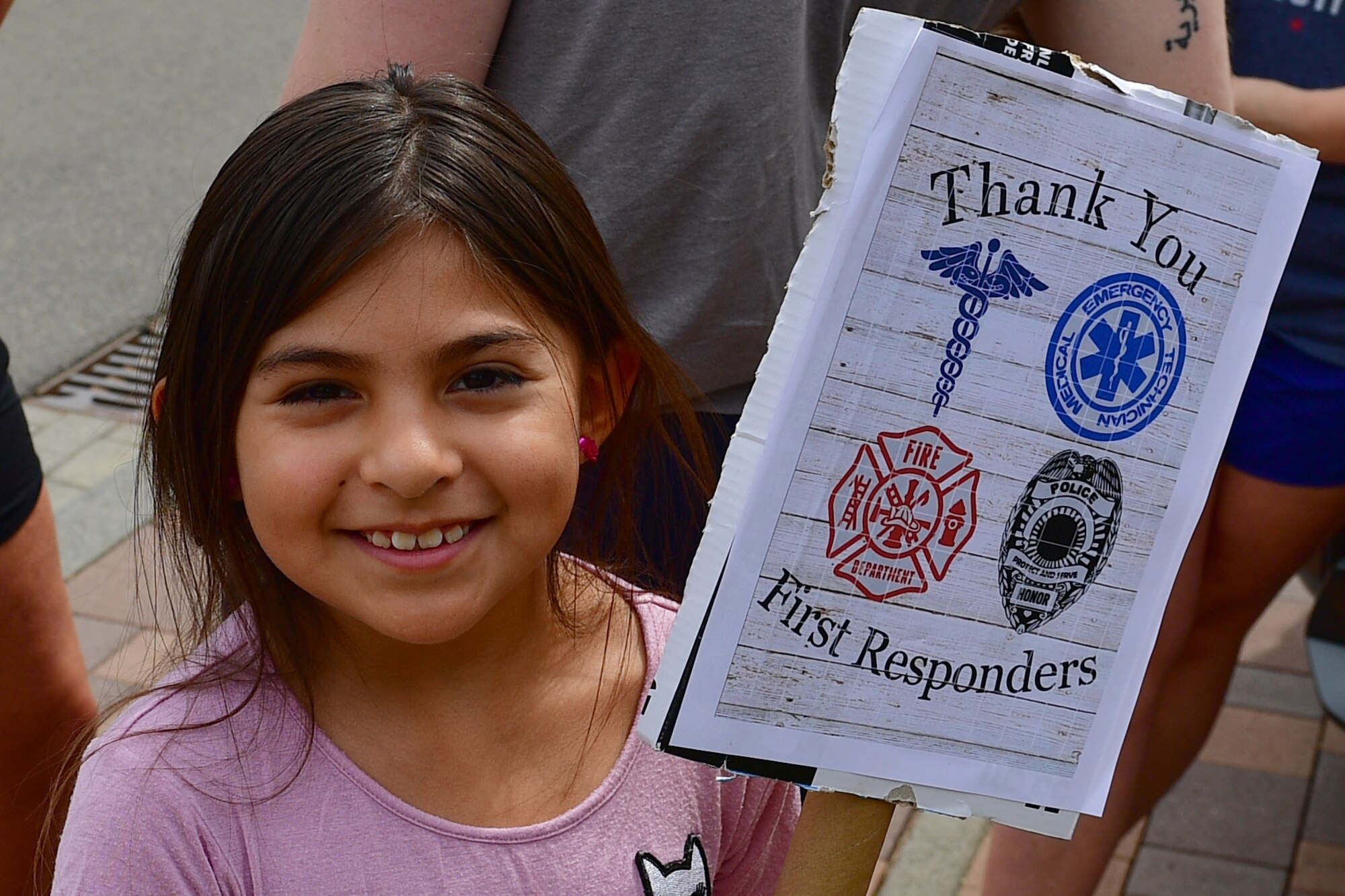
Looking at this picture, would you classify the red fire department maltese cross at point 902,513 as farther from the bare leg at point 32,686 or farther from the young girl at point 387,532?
the bare leg at point 32,686

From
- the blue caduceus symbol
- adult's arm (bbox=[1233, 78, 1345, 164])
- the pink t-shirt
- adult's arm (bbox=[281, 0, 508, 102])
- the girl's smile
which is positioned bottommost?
the pink t-shirt

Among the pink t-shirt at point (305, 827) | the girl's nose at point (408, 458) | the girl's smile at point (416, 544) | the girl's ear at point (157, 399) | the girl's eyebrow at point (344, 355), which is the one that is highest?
the girl's eyebrow at point (344, 355)

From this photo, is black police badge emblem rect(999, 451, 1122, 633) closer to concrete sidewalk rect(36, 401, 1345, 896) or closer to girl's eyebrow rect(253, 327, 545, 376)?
girl's eyebrow rect(253, 327, 545, 376)

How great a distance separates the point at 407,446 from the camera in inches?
47.8

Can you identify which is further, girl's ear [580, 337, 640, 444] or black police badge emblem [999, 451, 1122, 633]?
girl's ear [580, 337, 640, 444]

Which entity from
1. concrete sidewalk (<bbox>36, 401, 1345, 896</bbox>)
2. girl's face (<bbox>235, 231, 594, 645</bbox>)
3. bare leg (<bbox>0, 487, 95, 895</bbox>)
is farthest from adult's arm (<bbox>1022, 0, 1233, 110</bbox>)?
concrete sidewalk (<bbox>36, 401, 1345, 896</bbox>)

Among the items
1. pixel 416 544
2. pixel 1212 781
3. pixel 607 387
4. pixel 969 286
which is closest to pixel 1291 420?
pixel 1212 781

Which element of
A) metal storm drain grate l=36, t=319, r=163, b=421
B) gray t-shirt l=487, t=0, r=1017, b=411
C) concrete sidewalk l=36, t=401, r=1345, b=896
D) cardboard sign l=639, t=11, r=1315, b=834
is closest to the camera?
cardboard sign l=639, t=11, r=1315, b=834

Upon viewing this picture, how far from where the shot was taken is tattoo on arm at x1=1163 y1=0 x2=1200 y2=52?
1583 mm

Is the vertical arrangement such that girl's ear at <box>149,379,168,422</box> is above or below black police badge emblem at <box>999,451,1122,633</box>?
below

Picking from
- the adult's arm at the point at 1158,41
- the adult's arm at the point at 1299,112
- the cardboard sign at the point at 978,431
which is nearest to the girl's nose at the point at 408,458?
the cardboard sign at the point at 978,431

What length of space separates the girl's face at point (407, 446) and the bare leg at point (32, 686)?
93 cm

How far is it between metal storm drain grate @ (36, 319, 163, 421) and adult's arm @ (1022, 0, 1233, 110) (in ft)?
9.71

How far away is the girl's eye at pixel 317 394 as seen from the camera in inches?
49.4
